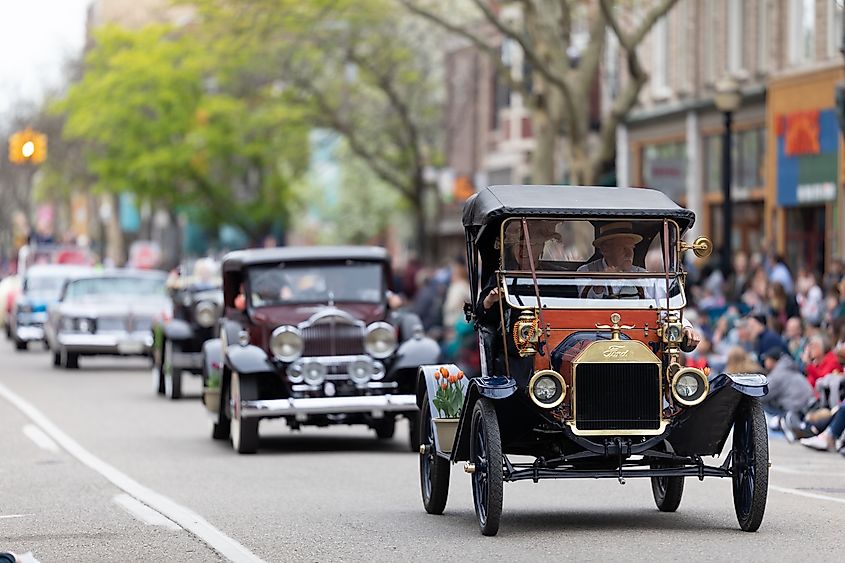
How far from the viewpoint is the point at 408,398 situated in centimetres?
1755

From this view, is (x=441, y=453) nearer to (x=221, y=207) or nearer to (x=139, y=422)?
(x=139, y=422)

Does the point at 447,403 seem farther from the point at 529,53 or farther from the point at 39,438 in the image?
the point at 529,53

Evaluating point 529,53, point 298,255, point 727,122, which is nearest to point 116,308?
point 529,53

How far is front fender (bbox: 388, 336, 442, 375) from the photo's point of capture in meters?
17.7

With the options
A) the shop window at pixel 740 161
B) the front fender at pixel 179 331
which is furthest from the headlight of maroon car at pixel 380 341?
the shop window at pixel 740 161

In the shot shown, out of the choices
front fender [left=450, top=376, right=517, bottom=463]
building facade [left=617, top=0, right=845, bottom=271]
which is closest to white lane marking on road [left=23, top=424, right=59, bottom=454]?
front fender [left=450, top=376, right=517, bottom=463]

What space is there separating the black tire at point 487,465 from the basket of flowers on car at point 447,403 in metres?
0.62

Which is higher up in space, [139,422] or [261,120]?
[261,120]

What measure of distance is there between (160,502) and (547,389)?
331 centimetres

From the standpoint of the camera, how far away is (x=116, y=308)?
3100 cm

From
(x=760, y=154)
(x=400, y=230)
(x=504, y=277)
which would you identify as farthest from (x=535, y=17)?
(x=400, y=230)

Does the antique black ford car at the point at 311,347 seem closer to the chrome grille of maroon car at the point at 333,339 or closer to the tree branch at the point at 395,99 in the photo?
the chrome grille of maroon car at the point at 333,339

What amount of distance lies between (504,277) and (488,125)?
4463cm

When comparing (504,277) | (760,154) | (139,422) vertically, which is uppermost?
(760,154)
